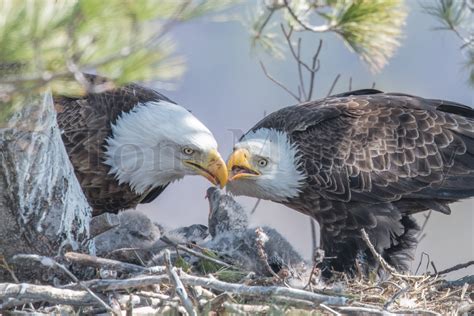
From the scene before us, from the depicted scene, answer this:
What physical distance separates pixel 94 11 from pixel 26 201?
162cm

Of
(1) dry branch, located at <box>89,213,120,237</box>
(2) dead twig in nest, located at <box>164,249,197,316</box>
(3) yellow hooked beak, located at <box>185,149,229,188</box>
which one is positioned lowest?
(2) dead twig in nest, located at <box>164,249,197,316</box>

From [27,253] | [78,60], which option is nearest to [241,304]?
[27,253]

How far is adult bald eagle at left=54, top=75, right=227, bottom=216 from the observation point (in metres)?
5.28

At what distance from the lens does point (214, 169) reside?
5.32 m

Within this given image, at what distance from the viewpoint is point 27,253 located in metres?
4.15

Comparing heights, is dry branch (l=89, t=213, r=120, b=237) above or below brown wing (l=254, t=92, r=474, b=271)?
below

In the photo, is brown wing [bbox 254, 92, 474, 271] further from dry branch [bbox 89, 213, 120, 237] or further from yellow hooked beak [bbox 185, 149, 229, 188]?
dry branch [bbox 89, 213, 120, 237]

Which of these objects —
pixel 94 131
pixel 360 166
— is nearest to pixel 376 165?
pixel 360 166

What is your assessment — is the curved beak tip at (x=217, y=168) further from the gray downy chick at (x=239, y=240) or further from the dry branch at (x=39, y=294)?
the dry branch at (x=39, y=294)

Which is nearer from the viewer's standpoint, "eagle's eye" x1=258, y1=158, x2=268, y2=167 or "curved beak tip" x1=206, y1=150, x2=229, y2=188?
"curved beak tip" x1=206, y1=150, x2=229, y2=188

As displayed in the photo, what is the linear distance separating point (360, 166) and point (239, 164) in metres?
0.70

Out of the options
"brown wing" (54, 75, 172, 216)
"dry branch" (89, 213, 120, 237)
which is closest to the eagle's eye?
"brown wing" (54, 75, 172, 216)

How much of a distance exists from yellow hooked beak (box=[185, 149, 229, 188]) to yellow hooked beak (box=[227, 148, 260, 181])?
7.8 inches

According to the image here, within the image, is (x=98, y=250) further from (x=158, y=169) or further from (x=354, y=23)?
(x=354, y=23)
